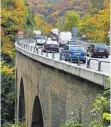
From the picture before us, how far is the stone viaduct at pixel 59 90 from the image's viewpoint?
1291 centimetres

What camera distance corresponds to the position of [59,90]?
17.0m

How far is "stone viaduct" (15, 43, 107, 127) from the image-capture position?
42.4ft

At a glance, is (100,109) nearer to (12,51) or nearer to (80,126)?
(80,126)

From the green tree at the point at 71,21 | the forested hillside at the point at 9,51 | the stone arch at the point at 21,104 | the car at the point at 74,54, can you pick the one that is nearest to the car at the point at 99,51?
the car at the point at 74,54

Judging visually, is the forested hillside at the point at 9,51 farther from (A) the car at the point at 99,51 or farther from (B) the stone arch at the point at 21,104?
(A) the car at the point at 99,51

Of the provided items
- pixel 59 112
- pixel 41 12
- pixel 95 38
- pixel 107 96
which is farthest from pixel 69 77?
pixel 41 12

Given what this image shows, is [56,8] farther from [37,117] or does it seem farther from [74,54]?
[74,54]

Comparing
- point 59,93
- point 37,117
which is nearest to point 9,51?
point 37,117

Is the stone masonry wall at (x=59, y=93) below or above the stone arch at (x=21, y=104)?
above

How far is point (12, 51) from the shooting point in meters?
49.4

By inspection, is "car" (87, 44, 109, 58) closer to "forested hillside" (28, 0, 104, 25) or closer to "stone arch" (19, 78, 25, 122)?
"stone arch" (19, 78, 25, 122)

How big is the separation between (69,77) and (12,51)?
34541 millimetres

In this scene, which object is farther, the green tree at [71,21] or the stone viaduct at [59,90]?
the green tree at [71,21]

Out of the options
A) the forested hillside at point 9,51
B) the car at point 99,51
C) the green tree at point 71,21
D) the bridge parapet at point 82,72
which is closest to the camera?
the bridge parapet at point 82,72
